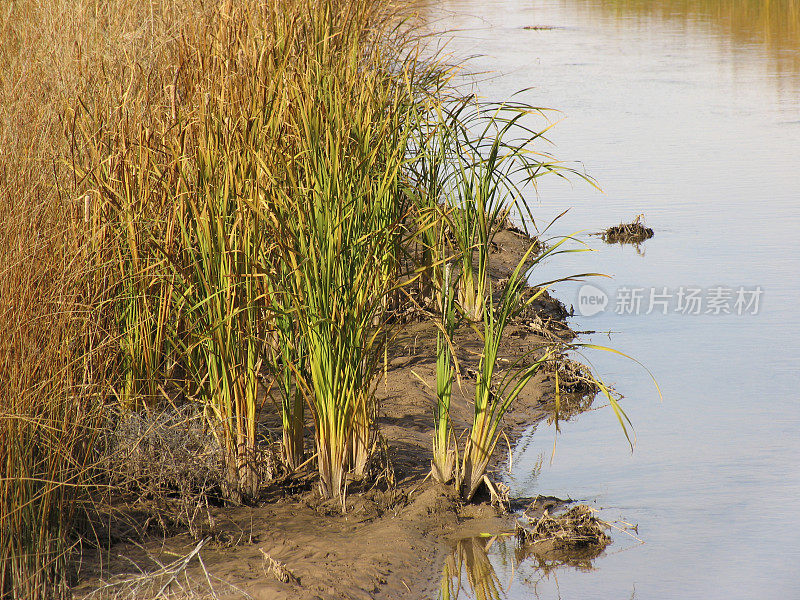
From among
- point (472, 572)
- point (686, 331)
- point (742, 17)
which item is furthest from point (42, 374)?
point (742, 17)

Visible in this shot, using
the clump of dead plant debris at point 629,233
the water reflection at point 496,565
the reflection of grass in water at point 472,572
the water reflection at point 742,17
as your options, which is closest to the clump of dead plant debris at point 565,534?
the water reflection at point 496,565

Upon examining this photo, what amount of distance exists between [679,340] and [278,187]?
277 cm

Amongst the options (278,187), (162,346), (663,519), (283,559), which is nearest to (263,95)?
(278,187)

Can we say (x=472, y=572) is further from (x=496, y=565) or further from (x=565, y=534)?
(x=565, y=534)

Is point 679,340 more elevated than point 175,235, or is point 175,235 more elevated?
point 175,235

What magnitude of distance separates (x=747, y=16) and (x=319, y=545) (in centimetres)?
1767

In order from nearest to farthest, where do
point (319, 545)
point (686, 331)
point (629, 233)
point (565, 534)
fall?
point (319, 545) → point (565, 534) → point (686, 331) → point (629, 233)

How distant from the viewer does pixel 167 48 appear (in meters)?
4.93

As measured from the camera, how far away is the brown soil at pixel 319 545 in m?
2.86

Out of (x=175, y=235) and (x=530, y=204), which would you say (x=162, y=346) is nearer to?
(x=175, y=235)

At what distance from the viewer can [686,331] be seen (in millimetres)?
5434

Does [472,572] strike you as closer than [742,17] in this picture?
Yes

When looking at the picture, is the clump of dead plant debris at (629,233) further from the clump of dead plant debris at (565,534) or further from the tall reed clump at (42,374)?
the tall reed clump at (42,374)

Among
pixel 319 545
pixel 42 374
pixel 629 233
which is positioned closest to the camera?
pixel 42 374
